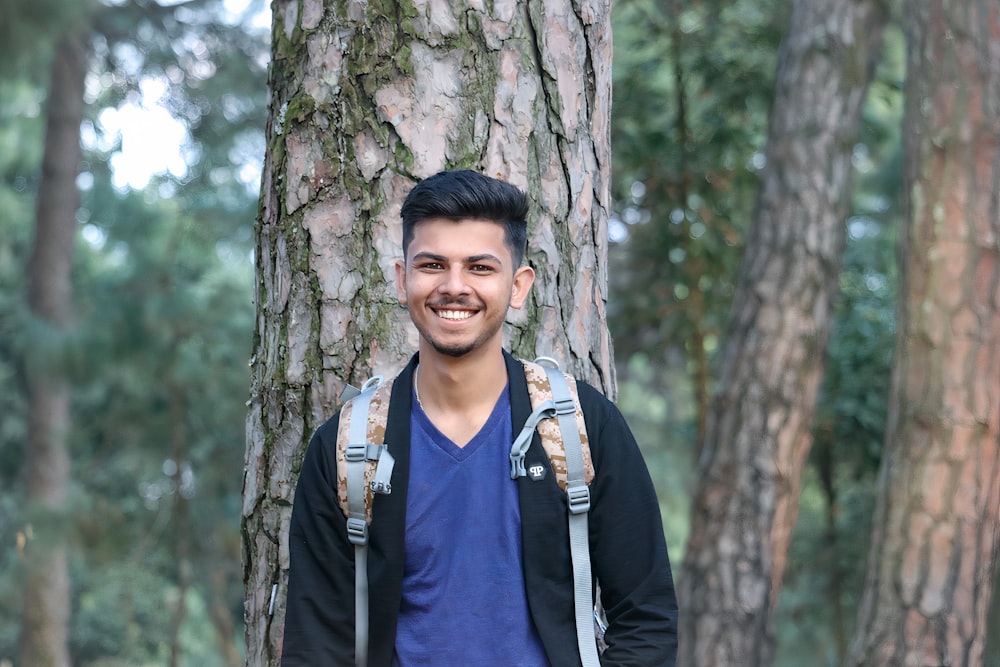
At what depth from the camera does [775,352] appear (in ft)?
21.8

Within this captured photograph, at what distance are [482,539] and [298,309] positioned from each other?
37.1 inches

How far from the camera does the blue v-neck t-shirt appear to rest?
2229 mm

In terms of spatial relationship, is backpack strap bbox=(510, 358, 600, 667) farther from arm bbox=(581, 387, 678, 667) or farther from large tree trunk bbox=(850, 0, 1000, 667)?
large tree trunk bbox=(850, 0, 1000, 667)

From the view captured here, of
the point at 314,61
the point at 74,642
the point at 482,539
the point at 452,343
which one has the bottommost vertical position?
the point at 74,642

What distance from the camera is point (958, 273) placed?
583 centimetres

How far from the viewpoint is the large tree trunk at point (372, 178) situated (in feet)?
9.41

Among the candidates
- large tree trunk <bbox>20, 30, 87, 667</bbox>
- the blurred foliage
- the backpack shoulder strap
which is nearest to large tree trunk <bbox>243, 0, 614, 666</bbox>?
the backpack shoulder strap

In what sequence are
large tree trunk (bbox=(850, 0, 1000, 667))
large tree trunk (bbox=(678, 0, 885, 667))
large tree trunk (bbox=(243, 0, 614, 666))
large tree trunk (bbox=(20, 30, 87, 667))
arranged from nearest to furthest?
large tree trunk (bbox=(243, 0, 614, 666)) → large tree trunk (bbox=(850, 0, 1000, 667)) → large tree trunk (bbox=(678, 0, 885, 667)) → large tree trunk (bbox=(20, 30, 87, 667))

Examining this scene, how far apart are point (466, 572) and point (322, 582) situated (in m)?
0.30

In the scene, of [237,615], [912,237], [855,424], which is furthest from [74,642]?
[912,237]

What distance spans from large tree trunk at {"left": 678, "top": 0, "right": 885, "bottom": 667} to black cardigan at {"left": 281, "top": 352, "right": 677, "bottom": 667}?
4354 mm

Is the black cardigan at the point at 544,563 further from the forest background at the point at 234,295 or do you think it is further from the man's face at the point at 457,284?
the forest background at the point at 234,295

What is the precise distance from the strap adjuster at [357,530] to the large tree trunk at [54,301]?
1289cm

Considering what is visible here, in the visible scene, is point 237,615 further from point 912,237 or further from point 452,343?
point 452,343
